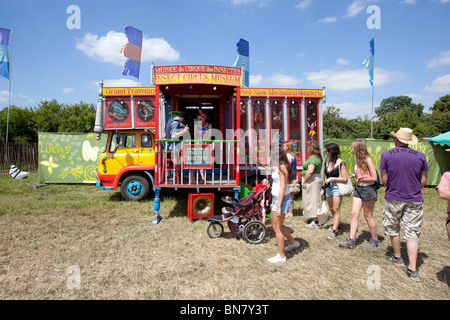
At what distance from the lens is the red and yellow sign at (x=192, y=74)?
564cm

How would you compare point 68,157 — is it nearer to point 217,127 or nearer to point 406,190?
point 217,127

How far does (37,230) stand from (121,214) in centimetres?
173

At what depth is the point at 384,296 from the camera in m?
3.04

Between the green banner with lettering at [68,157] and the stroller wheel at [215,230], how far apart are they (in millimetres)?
8735

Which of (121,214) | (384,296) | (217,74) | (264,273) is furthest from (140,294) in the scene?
(217,74)

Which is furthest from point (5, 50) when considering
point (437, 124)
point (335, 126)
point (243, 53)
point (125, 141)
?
point (437, 124)

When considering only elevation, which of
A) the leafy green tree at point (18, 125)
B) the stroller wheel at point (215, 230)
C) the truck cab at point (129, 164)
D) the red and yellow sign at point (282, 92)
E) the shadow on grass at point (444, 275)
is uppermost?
the leafy green tree at point (18, 125)

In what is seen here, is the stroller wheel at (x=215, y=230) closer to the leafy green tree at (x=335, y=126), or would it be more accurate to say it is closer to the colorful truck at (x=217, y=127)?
the colorful truck at (x=217, y=127)

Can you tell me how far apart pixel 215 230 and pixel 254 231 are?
760 mm

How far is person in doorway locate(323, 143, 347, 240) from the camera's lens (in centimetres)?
470

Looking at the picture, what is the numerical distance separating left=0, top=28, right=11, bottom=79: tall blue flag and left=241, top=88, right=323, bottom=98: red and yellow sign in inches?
522

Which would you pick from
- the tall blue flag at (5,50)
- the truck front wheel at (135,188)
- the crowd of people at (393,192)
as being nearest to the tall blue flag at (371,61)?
the crowd of people at (393,192)

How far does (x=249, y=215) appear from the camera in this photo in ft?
16.2
